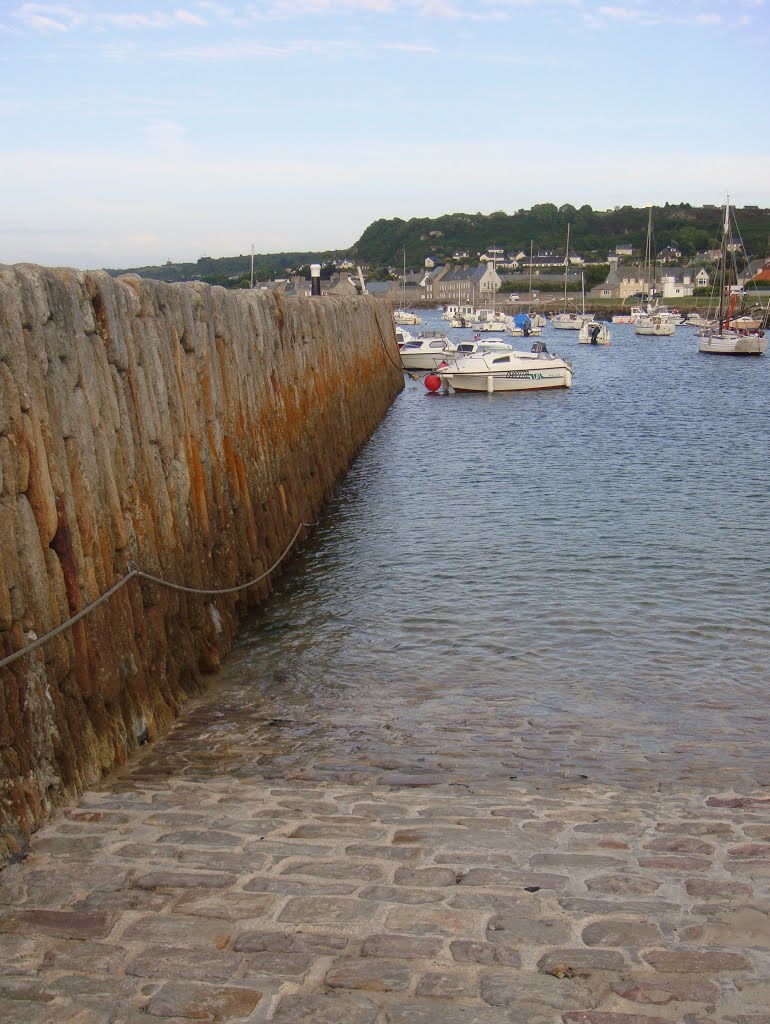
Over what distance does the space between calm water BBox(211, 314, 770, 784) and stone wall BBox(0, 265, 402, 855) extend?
1.07 meters

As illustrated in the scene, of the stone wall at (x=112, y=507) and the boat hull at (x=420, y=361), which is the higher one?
the stone wall at (x=112, y=507)

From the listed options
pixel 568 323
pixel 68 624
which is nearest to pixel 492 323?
pixel 568 323

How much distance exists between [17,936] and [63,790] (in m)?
1.77

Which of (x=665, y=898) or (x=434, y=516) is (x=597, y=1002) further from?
(x=434, y=516)

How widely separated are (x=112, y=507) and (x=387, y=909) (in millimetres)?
4183

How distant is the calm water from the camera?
9.03 meters

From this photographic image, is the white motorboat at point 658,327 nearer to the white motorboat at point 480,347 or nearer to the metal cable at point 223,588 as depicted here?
the white motorboat at point 480,347

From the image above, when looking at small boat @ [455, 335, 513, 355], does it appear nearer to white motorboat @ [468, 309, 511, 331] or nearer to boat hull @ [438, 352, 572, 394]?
boat hull @ [438, 352, 572, 394]

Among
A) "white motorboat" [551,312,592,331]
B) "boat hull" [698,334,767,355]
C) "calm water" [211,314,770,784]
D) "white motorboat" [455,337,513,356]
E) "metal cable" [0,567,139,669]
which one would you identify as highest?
"metal cable" [0,567,139,669]

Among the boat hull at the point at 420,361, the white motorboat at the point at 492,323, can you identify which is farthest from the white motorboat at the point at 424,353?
the white motorboat at the point at 492,323

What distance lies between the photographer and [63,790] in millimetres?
6832

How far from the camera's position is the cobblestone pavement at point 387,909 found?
4594 mm

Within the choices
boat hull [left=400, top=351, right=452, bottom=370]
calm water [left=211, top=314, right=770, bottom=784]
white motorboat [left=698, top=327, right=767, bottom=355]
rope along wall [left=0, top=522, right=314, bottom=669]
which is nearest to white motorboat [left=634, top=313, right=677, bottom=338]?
white motorboat [left=698, top=327, right=767, bottom=355]

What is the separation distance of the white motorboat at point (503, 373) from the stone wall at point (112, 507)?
3316 cm
